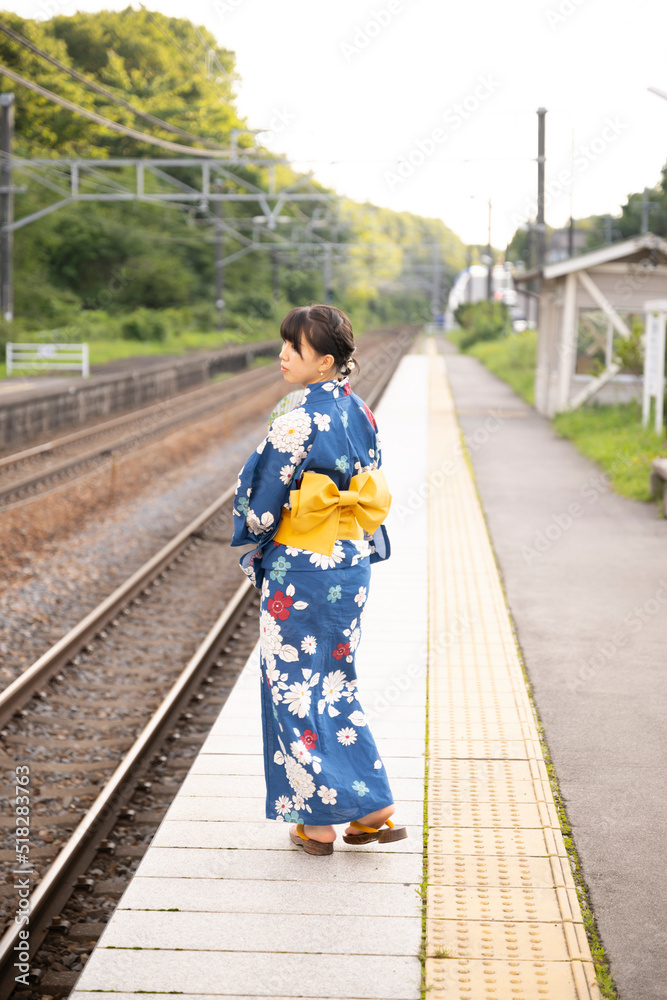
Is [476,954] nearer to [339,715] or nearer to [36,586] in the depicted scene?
[339,715]

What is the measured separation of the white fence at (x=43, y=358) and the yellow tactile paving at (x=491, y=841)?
65.6 ft

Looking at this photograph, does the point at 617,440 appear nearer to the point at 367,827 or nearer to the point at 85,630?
the point at 85,630

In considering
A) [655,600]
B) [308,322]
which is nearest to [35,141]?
[655,600]

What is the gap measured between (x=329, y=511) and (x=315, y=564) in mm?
179

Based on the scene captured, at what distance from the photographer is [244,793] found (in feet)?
14.4

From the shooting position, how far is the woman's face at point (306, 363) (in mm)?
3486

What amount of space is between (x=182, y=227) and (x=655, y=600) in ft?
164

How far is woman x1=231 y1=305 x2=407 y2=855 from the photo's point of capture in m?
3.46

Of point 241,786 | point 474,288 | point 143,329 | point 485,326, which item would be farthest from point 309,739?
point 474,288

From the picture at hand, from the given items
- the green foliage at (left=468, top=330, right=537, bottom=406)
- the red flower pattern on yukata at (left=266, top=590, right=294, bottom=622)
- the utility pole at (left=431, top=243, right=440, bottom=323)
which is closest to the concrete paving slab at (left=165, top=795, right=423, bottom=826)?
the red flower pattern on yukata at (left=266, top=590, right=294, bottom=622)

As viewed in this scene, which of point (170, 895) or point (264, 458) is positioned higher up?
point (264, 458)

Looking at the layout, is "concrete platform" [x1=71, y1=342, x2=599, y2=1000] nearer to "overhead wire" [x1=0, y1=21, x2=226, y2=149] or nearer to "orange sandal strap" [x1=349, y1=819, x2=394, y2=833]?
"orange sandal strap" [x1=349, y1=819, x2=394, y2=833]

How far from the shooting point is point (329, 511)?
3471mm

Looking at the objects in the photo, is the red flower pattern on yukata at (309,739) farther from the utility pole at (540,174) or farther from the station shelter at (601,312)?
the utility pole at (540,174)
